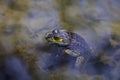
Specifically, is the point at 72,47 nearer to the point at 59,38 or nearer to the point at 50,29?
the point at 59,38

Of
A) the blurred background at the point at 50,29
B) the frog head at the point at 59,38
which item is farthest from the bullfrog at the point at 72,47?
the blurred background at the point at 50,29

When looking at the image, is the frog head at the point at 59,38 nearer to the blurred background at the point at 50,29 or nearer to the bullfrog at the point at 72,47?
the bullfrog at the point at 72,47

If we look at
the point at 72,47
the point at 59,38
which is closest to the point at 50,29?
the point at 59,38

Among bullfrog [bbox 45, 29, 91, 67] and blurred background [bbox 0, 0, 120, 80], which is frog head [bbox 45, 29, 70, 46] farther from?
blurred background [bbox 0, 0, 120, 80]

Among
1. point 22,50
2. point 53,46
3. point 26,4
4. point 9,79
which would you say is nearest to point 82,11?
point 26,4

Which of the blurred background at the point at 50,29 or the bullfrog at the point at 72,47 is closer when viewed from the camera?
the blurred background at the point at 50,29

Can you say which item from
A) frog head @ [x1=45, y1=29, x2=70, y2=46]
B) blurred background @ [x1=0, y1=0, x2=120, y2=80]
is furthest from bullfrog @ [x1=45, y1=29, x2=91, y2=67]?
blurred background @ [x1=0, y1=0, x2=120, y2=80]

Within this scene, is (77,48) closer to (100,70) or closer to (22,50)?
(100,70)
